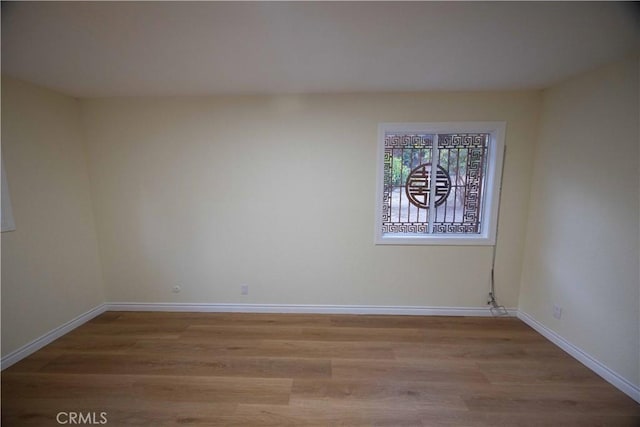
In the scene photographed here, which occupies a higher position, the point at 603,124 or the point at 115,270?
the point at 603,124

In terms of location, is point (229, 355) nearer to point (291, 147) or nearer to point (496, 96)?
point (291, 147)

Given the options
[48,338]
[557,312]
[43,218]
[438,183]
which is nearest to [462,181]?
[438,183]

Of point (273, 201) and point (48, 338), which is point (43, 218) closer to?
point (48, 338)

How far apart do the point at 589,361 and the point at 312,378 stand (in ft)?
7.26

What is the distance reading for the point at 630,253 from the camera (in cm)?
157

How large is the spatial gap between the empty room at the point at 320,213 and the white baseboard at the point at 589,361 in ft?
0.05

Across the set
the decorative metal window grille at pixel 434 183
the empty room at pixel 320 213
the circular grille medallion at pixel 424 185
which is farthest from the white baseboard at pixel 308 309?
the circular grille medallion at pixel 424 185

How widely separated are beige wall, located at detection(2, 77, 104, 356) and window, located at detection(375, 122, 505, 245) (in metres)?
3.14

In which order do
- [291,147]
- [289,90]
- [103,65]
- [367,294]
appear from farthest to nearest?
[367,294] → [291,147] → [289,90] → [103,65]

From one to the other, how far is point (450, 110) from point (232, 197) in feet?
7.97

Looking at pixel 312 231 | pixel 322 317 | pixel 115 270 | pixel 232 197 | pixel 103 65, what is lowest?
pixel 322 317

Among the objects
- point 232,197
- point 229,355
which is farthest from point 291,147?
point 229,355
